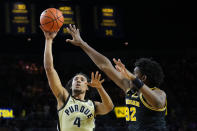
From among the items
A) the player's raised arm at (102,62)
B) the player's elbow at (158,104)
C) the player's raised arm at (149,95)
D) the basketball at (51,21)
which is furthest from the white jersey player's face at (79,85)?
the player's elbow at (158,104)

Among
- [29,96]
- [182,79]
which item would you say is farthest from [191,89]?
[29,96]

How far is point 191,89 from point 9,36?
28.6ft

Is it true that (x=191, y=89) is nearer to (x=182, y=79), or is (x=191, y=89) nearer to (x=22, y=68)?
(x=182, y=79)

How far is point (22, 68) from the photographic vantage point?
585 inches

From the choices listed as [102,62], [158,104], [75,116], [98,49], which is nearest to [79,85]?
[75,116]

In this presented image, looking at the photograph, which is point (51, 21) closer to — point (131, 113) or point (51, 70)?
point (51, 70)

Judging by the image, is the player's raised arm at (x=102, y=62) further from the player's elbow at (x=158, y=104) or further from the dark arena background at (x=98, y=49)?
the dark arena background at (x=98, y=49)

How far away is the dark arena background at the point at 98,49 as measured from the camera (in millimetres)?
10953

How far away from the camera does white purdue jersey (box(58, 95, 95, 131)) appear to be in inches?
148

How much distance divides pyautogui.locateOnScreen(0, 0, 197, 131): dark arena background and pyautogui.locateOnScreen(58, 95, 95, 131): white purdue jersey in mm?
4719

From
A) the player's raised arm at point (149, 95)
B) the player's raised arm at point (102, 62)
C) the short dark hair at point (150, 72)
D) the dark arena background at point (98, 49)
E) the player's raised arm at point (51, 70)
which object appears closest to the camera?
the player's raised arm at point (149, 95)

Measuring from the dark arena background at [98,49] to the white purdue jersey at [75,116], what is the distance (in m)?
4.72

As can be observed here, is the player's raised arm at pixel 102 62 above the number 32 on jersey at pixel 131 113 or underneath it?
above

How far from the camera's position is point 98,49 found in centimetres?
1310
